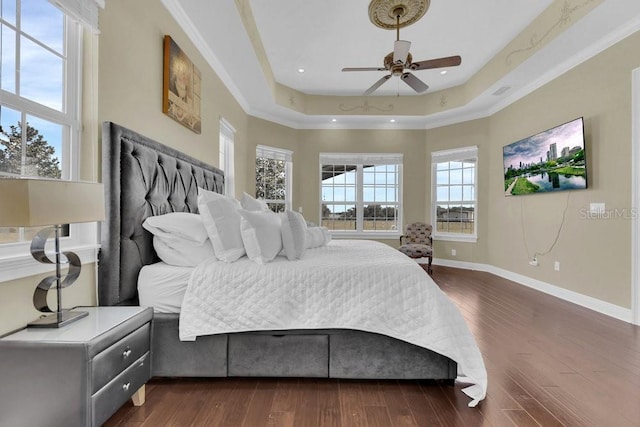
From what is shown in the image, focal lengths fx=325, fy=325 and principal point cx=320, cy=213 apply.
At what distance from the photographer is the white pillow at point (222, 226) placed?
206 centimetres

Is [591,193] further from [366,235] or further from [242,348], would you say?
[242,348]

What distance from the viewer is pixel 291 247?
2.13 m

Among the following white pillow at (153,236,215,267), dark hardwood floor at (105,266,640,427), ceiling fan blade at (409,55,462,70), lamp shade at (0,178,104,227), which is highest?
ceiling fan blade at (409,55,462,70)

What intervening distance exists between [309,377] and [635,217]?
3.39m

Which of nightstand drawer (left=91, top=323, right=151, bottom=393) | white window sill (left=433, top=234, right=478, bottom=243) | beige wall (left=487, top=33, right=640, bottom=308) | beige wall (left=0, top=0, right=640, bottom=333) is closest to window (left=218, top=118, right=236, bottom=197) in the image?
beige wall (left=0, top=0, right=640, bottom=333)

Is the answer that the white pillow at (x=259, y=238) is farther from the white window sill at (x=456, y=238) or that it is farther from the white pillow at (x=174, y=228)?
the white window sill at (x=456, y=238)

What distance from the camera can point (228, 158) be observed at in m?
4.75

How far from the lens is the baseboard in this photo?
10.4 feet

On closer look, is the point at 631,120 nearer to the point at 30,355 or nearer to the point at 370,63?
the point at 370,63

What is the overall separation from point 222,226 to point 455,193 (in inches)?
201

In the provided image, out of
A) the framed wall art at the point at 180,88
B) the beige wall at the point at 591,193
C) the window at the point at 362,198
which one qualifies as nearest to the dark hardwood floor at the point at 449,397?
the beige wall at the point at 591,193

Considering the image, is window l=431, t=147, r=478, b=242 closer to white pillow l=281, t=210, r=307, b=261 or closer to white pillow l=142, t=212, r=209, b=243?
white pillow l=281, t=210, r=307, b=261

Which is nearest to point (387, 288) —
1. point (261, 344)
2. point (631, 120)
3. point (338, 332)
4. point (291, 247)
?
point (338, 332)

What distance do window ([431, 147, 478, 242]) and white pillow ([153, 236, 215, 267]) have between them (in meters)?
5.07
